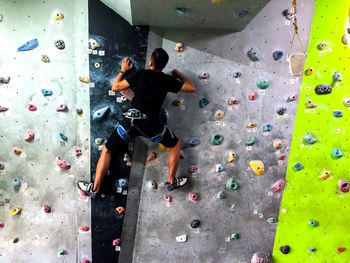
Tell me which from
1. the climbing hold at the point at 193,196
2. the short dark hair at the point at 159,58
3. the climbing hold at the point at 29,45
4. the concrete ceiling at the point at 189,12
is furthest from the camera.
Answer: the climbing hold at the point at 193,196

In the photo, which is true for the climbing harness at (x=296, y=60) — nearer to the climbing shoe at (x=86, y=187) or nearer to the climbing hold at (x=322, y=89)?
Result: the climbing hold at (x=322, y=89)

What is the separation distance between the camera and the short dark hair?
273 centimetres

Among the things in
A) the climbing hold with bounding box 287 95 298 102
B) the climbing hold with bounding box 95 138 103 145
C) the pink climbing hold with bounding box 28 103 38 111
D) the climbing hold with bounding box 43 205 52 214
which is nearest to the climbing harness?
the climbing hold with bounding box 287 95 298 102

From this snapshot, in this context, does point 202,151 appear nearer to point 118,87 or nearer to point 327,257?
point 118,87

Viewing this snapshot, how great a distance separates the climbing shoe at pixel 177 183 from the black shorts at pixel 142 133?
0.31 metres

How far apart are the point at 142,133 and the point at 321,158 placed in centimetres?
155

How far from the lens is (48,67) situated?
289cm

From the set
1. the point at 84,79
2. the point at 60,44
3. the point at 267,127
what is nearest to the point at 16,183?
the point at 84,79

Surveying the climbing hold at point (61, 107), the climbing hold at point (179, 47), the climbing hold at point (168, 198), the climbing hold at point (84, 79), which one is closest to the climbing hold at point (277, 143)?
the climbing hold at point (168, 198)

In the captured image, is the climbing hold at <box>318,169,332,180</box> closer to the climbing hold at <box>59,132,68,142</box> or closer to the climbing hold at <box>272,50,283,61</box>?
the climbing hold at <box>272,50,283,61</box>

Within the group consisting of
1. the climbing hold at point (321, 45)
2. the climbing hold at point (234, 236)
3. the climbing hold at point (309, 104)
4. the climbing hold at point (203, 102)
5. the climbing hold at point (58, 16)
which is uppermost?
the climbing hold at point (58, 16)

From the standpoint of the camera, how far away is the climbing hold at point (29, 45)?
2838 millimetres

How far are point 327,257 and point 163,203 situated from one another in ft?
5.05

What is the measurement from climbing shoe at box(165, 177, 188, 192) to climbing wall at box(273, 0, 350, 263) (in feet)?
2.91
